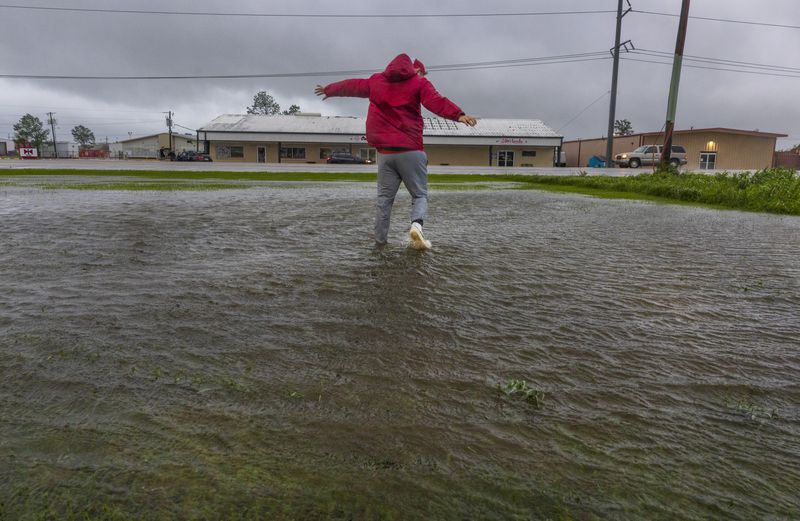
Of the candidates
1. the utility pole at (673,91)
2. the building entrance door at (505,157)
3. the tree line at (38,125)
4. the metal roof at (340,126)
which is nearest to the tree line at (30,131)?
the tree line at (38,125)

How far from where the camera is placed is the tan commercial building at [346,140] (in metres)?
54.7

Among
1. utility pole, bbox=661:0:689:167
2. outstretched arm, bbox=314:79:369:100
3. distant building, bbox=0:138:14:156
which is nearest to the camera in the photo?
outstretched arm, bbox=314:79:369:100

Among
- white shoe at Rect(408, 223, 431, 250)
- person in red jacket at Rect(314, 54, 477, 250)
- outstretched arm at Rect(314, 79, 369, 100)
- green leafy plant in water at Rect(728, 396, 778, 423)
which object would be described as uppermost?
outstretched arm at Rect(314, 79, 369, 100)

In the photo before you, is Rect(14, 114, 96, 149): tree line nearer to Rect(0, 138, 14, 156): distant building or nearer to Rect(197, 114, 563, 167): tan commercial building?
Rect(0, 138, 14, 156): distant building

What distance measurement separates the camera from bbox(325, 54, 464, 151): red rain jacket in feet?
16.4

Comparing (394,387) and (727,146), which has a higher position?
(727,146)

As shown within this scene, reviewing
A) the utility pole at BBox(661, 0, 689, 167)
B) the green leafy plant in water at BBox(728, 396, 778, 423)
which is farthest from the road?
the green leafy plant in water at BBox(728, 396, 778, 423)

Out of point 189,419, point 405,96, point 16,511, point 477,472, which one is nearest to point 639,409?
point 477,472

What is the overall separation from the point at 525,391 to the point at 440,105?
3.65 metres

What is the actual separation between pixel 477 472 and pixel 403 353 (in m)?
0.89

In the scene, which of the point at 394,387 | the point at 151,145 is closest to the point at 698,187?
the point at 394,387

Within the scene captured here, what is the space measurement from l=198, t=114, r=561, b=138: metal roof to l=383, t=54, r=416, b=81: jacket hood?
50313 millimetres

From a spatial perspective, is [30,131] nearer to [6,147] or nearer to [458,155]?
[6,147]

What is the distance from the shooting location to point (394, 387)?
6.33 ft
